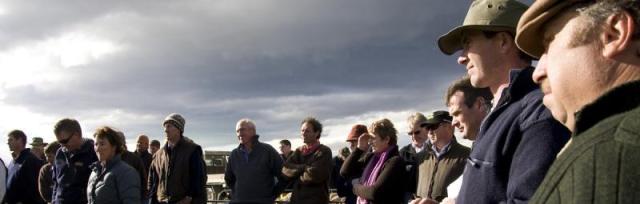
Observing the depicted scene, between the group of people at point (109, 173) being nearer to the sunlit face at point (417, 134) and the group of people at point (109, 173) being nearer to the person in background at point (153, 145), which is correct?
the sunlit face at point (417, 134)

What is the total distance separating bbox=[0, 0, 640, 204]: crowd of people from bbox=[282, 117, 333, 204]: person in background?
0.01 meters

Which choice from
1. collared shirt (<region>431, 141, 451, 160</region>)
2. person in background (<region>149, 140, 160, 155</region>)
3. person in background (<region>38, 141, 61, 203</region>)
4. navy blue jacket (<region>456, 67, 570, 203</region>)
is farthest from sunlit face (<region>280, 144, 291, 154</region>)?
navy blue jacket (<region>456, 67, 570, 203</region>)

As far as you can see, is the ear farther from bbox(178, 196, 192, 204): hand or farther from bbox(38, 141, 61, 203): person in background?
bbox(38, 141, 61, 203): person in background

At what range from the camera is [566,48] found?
1337 mm

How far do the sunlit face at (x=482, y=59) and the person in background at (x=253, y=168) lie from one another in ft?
15.2

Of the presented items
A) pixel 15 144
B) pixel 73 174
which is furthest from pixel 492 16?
pixel 15 144

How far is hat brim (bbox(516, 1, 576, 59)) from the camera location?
1541mm

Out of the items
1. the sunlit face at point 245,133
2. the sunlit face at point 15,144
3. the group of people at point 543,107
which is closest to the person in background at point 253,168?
the sunlit face at point 245,133

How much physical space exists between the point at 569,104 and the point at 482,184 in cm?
94

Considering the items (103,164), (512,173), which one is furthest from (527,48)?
(103,164)

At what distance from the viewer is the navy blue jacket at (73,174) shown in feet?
20.4

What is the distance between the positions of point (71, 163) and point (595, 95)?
6.08 metres

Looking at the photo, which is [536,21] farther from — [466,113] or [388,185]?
[388,185]

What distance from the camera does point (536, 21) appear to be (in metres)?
1.62
